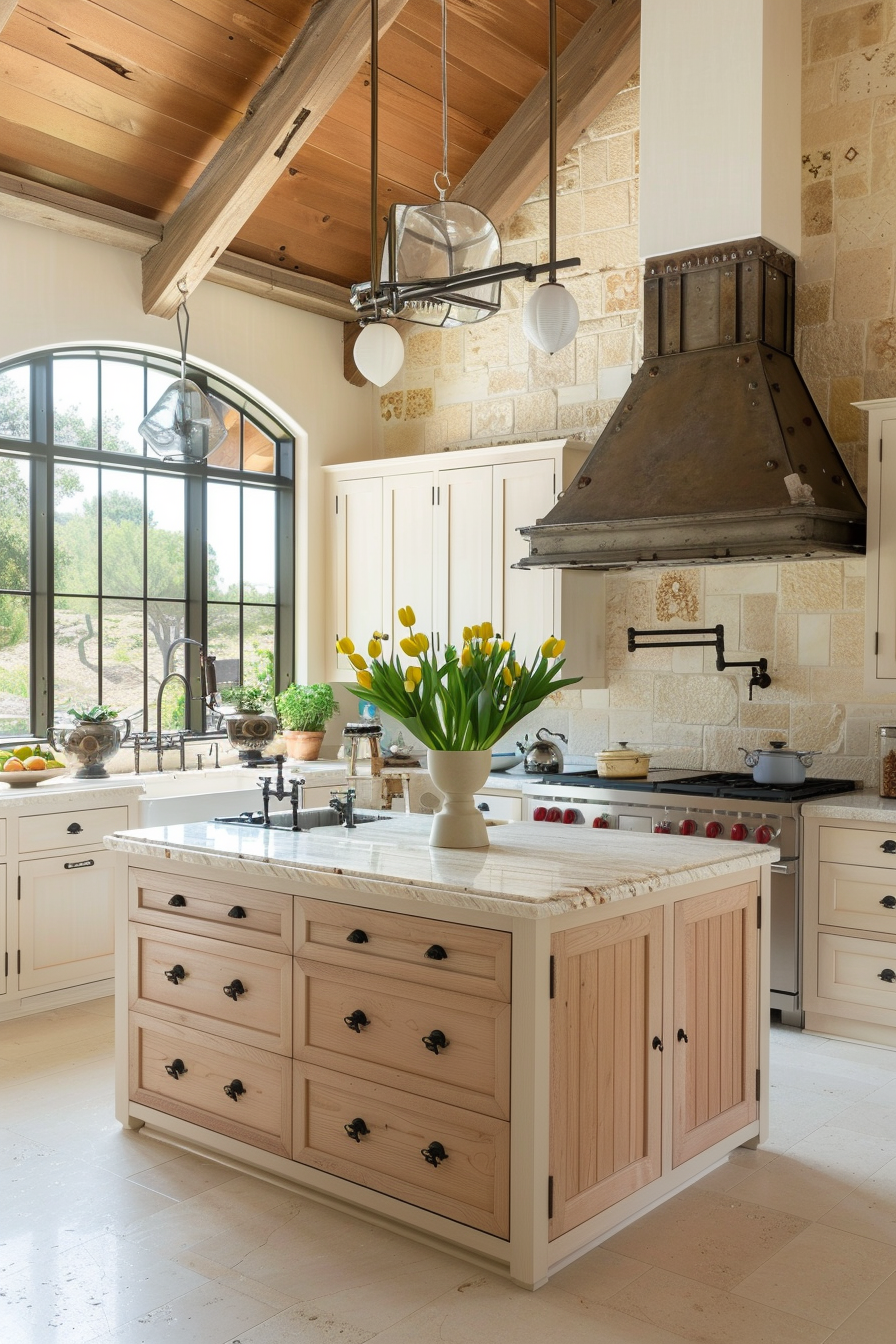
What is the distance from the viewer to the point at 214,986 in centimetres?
329

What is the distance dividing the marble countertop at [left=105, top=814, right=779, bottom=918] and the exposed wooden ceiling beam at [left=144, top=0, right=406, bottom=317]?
2.99 metres

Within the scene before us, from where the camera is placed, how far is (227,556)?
251 inches

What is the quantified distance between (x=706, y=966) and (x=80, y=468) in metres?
3.83

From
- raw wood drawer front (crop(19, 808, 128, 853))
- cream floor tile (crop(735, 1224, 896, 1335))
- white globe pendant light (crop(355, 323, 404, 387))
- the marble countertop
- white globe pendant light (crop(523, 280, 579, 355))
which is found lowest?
cream floor tile (crop(735, 1224, 896, 1335))

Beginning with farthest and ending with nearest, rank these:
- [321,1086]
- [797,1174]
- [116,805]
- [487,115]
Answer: [487,115] < [116,805] < [797,1174] < [321,1086]

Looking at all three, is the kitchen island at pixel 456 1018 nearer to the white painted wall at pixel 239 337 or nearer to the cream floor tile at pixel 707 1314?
the cream floor tile at pixel 707 1314

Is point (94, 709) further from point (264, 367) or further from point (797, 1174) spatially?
point (797, 1174)

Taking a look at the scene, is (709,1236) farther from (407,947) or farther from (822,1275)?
(407,947)

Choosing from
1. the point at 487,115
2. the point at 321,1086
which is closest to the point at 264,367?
the point at 487,115

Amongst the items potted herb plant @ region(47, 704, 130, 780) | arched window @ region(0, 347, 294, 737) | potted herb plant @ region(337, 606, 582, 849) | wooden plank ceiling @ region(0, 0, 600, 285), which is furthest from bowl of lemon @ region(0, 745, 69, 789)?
wooden plank ceiling @ region(0, 0, 600, 285)

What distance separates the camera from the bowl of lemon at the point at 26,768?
4850mm

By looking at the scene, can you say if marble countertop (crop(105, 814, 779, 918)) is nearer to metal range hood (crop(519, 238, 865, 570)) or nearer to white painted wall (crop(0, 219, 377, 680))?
metal range hood (crop(519, 238, 865, 570))

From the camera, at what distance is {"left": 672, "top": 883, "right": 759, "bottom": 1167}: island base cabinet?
3051 millimetres

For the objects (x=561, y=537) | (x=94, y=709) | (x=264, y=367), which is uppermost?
(x=264, y=367)
